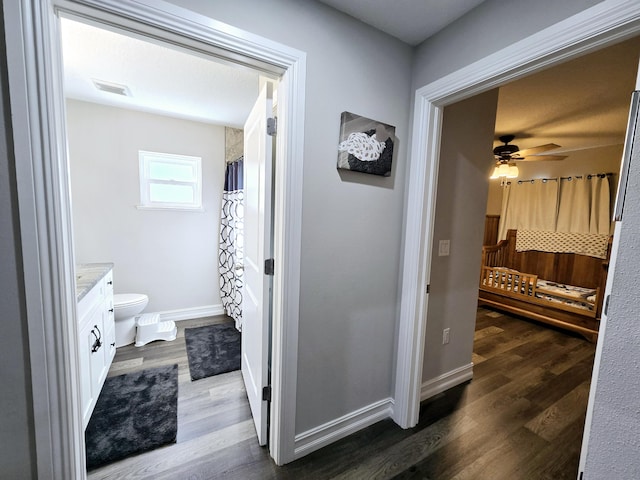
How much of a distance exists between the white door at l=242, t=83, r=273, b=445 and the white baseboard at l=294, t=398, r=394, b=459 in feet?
0.77

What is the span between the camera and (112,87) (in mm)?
2297

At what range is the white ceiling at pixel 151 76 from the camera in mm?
1695

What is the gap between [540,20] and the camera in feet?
3.43

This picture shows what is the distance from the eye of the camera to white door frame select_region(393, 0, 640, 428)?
3.01 feet

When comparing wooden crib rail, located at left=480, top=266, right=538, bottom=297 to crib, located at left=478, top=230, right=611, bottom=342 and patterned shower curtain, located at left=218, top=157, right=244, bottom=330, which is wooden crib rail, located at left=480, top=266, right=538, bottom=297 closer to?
crib, located at left=478, top=230, right=611, bottom=342

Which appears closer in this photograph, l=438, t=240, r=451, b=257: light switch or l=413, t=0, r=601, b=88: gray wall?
l=413, t=0, r=601, b=88: gray wall

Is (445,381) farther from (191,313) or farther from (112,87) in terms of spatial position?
(112,87)

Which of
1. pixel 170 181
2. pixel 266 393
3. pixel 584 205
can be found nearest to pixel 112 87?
pixel 170 181

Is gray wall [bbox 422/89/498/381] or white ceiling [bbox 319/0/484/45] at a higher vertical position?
white ceiling [bbox 319/0/484/45]

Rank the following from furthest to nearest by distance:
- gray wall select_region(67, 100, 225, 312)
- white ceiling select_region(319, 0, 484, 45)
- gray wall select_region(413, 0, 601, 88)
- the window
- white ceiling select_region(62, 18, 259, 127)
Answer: the window < gray wall select_region(67, 100, 225, 312) < white ceiling select_region(62, 18, 259, 127) < white ceiling select_region(319, 0, 484, 45) < gray wall select_region(413, 0, 601, 88)

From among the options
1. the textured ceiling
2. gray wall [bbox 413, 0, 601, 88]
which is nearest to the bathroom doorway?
gray wall [bbox 413, 0, 601, 88]

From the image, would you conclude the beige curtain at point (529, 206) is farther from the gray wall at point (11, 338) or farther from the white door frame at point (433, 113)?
the gray wall at point (11, 338)

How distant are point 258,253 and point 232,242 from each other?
1.61 m

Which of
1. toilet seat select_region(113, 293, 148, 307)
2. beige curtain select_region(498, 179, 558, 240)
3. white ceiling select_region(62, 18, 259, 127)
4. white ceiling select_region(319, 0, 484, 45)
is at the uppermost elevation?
white ceiling select_region(62, 18, 259, 127)
